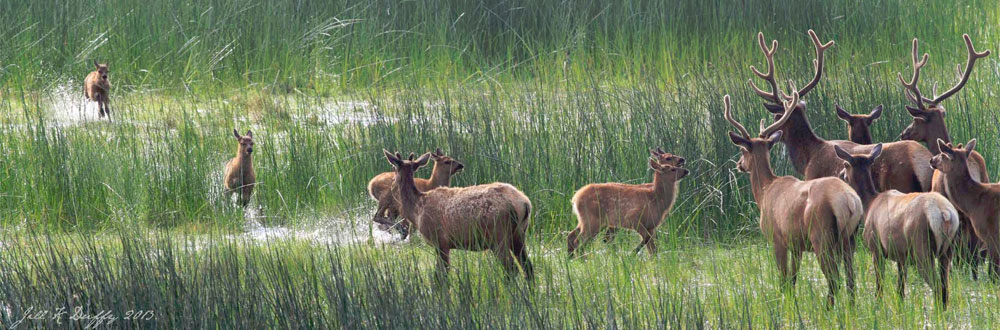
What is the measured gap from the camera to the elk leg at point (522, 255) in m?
5.44

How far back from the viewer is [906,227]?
487cm

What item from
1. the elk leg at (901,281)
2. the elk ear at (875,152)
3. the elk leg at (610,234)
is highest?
the elk ear at (875,152)

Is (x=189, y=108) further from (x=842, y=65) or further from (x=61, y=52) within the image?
(x=842, y=65)

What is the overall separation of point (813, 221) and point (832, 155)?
131 cm

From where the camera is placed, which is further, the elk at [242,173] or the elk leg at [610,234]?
the elk at [242,173]

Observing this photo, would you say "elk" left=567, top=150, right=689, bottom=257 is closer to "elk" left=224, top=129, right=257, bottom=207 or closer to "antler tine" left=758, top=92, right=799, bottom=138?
"antler tine" left=758, top=92, right=799, bottom=138

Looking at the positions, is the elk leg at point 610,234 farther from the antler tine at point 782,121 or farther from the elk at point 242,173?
the elk at point 242,173

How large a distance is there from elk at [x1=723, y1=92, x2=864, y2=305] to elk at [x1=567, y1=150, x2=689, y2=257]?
748 millimetres

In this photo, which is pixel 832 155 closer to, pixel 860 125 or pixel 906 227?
pixel 860 125

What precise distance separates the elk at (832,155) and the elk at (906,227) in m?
0.50

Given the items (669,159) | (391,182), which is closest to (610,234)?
(669,159)

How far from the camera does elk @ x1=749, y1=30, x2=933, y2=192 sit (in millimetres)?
5758

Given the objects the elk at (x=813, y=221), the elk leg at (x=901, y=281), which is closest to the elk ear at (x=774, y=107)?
the elk at (x=813, y=221)

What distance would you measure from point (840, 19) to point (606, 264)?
6.69 metres
